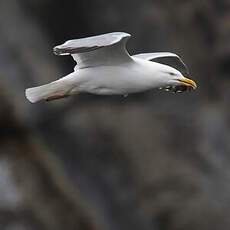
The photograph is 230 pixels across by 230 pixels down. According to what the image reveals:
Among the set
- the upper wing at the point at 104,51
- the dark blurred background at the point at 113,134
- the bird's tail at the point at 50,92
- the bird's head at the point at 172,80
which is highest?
the upper wing at the point at 104,51

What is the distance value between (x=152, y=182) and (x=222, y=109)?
77 cm

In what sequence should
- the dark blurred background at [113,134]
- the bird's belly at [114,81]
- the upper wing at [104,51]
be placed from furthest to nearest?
the dark blurred background at [113,134] < the bird's belly at [114,81] < the upper wing at [104,51]

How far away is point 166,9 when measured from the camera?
6.10m

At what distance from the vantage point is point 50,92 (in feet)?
9.36

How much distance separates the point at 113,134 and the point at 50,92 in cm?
313

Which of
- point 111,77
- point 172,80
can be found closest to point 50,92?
point 111,77

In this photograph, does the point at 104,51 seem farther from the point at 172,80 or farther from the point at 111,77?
the point at 172,80

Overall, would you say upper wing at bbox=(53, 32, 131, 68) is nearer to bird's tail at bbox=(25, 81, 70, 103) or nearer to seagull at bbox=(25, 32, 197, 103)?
seagull at bbox=(25, 32, 197, 103)

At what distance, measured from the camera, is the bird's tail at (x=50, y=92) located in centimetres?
282

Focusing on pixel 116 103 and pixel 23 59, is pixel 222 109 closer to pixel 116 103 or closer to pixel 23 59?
pixel 116 103

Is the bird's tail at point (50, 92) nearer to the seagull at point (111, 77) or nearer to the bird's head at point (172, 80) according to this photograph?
the seagull at point (111, 77)

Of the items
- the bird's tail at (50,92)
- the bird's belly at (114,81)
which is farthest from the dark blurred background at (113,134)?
the bird's belly at (114,81)

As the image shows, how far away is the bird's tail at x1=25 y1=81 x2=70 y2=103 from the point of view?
2.82 meters

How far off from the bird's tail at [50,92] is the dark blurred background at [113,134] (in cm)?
281
